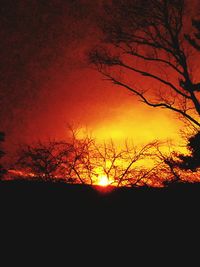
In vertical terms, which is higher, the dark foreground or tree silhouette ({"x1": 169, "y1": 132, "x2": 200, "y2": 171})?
tree silhouette ({"x1": 169, "y1": 132, "x2": 200, "y2": 171})

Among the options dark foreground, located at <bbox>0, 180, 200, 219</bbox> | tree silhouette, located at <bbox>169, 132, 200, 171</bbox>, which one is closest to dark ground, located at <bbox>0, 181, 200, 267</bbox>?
dark foreground, located at <bbox>0, 180, 200, 219</bbox>

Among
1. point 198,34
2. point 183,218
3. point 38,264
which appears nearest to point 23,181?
point 38,264

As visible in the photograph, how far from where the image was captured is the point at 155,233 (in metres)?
4.23

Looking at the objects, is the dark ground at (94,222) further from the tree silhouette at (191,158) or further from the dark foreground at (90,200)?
the tree silhouette at (191,158)

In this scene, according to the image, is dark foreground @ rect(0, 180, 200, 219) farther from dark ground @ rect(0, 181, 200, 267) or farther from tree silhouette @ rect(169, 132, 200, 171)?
tree silhouette @ rect(169, 132, 200, 171)

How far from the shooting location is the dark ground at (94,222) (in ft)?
12.4

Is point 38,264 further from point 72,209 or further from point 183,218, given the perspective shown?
point 183,218

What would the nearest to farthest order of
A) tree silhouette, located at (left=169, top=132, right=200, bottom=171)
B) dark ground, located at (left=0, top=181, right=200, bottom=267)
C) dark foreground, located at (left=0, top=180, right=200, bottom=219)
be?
dark ground, located at (left=0, top=181, right=200, bottom=267)
dark foreground, located at (left=0, top=180, right=200, bottom=219)
tree silhouette, located at (left=169, top=132, right=200, bottom=171)

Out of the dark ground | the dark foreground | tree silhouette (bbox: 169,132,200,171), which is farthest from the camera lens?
tree silhouette (bbox: 169,132,200,171)

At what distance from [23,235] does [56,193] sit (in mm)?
663

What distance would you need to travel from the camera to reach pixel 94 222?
13.4 feet

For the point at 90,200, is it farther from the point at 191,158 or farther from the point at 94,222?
the point at 191,158

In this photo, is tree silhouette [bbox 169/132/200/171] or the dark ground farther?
tree silhouette [bbox 169/132/200/171]

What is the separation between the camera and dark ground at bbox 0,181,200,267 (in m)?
3.79
